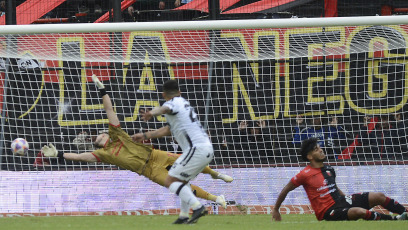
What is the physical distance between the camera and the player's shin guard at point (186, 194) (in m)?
8.58

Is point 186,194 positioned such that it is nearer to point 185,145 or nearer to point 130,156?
point 185,145

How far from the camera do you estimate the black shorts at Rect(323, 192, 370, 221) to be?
30.6ft

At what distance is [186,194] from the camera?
8633 mm

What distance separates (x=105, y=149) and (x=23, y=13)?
524cm

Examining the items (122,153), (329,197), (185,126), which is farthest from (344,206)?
(122,153)

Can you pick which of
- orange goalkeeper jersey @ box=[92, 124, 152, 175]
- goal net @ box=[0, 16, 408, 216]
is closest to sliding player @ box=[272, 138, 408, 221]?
orange goalkeeper jersey @ box=[92, 124, 152, 175]

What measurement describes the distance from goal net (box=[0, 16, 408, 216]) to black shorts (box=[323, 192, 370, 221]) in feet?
9.82

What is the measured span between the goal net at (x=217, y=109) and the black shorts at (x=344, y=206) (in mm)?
2994

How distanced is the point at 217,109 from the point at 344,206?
174 inches

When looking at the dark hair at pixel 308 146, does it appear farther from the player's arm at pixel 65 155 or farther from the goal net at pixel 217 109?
the player's arm at pixel 65 155

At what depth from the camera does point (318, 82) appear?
13.3 m

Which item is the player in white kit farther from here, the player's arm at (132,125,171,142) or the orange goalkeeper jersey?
the orange goalkeeper jersey

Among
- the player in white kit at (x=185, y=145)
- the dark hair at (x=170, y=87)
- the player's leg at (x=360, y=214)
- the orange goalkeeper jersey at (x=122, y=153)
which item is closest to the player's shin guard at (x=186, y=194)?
the player in white kit at (x=185, y=145)

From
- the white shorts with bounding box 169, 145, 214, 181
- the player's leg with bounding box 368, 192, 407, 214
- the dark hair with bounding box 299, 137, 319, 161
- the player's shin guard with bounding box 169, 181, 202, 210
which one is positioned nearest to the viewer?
the player's shin guard with bounding box 169, 181, 202, 210
